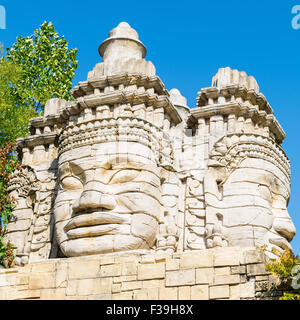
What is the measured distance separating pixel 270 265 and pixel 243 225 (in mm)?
2902

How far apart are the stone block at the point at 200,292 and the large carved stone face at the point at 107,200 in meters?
2.29

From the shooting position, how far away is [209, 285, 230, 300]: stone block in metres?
11.2

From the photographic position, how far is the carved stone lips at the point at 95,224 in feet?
44.3

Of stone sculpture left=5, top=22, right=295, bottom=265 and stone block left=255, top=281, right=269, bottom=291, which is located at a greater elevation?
stone sculpture left=5, top=22, right=295, bottom=265

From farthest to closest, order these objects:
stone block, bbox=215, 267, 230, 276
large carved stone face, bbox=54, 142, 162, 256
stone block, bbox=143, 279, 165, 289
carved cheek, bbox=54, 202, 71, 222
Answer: carved cheek, bbox=54, 202, 71, 222, large carved stone face, bbox=54, 142, 162, 256, stone block, bbox=143, 279, 165, 289, stone block, bbox=215, 267, 230, 276

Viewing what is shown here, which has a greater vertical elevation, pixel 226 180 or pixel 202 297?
pixel 226 180

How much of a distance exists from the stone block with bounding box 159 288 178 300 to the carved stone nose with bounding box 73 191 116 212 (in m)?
2.63

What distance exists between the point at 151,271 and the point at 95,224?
209 cm

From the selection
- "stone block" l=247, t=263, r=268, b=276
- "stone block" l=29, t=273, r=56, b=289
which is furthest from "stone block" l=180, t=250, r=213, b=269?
"stone block" l=29, t=273, r=56, b=289

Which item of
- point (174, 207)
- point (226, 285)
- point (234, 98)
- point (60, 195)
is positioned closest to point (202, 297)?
point (226, 285)

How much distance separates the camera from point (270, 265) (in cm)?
1093

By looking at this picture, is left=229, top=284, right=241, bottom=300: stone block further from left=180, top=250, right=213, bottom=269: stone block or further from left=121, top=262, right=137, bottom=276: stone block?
left=121, top=262, right=137, bottom=276: stone block
